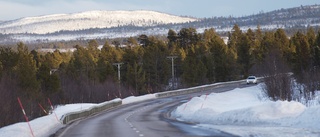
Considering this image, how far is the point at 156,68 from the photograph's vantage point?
11062 cm

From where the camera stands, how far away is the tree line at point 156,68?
63956 mm

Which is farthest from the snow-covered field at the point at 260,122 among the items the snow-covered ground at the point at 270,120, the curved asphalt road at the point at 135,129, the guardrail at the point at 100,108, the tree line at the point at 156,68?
the tree line at the point at 156,68

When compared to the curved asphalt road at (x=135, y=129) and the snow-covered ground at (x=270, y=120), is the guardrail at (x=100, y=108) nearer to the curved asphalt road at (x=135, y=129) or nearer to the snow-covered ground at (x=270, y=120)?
the curved asphalt road at (x=135, y=129)

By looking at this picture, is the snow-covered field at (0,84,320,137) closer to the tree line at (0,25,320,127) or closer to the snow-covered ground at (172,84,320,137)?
the snow-covered ground at (172,84,320,137)

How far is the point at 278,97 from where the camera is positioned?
41.7 m

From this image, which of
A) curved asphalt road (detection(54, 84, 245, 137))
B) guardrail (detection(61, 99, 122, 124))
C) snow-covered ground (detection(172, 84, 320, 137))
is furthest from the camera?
guardrail (detection(61, 99, 122, 124))

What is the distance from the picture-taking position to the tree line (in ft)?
210

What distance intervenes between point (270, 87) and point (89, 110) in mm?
15647

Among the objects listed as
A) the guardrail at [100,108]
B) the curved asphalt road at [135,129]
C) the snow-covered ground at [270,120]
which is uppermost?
the snow-covered ground at [270,120]

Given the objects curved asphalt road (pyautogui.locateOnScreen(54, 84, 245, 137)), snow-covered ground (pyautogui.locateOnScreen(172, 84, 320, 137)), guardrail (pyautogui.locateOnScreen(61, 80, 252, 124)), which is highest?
snow-covered ground (pyautogui.locateOnScreen(172, 84, 320, 137))

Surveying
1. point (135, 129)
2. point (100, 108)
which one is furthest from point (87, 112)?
point (135, 129)

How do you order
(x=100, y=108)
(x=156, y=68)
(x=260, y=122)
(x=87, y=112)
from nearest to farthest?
(x=260, y=122), (x=87, y=112), (x=100, y=108), (x=156, y=68)

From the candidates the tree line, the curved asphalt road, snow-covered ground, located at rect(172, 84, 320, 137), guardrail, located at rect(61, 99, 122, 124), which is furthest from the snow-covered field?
the tree line

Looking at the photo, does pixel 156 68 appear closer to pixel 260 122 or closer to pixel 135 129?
pixel 135 129
